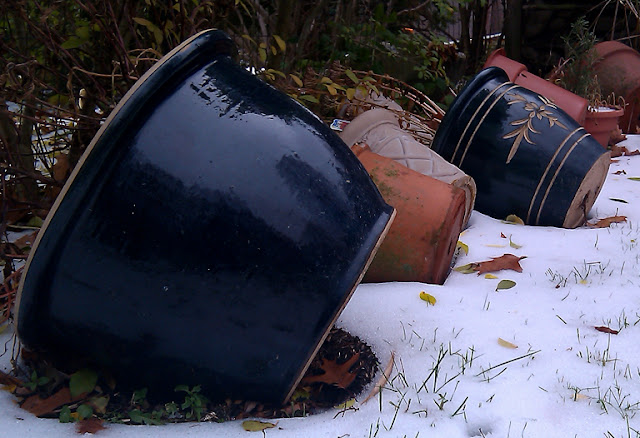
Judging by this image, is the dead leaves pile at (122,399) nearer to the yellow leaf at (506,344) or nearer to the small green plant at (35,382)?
the small green plant at (35,382)

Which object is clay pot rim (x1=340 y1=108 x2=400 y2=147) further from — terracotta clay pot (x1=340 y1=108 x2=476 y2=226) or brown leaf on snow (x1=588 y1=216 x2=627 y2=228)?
brown leaf on snow (x1=588 y1=216 x2=627 y2=228)

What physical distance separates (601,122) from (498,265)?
2148 mm

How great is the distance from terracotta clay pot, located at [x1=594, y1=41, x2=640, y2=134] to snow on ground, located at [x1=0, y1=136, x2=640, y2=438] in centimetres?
288

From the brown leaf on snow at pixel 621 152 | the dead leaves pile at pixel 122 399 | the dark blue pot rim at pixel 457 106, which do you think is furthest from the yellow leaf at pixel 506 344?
the brown leaf on snow at pixel 621 152

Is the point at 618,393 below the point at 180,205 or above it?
below

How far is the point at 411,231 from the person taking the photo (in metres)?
2.10

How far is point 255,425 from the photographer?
1.37 meters

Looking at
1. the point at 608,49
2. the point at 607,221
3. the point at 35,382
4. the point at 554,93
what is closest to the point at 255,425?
the point at 35,382

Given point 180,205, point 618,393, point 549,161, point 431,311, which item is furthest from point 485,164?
point 180,205

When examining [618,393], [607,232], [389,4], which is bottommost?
[607,232]

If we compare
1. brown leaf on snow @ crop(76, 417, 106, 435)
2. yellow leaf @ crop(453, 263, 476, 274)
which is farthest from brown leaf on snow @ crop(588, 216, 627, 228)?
brown leaf on snow @ crop(76, 417, 106, 435)

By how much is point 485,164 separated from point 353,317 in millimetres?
1271

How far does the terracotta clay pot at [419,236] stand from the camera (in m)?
2.09

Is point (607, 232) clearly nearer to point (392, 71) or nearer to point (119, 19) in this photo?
point (119, 19)
